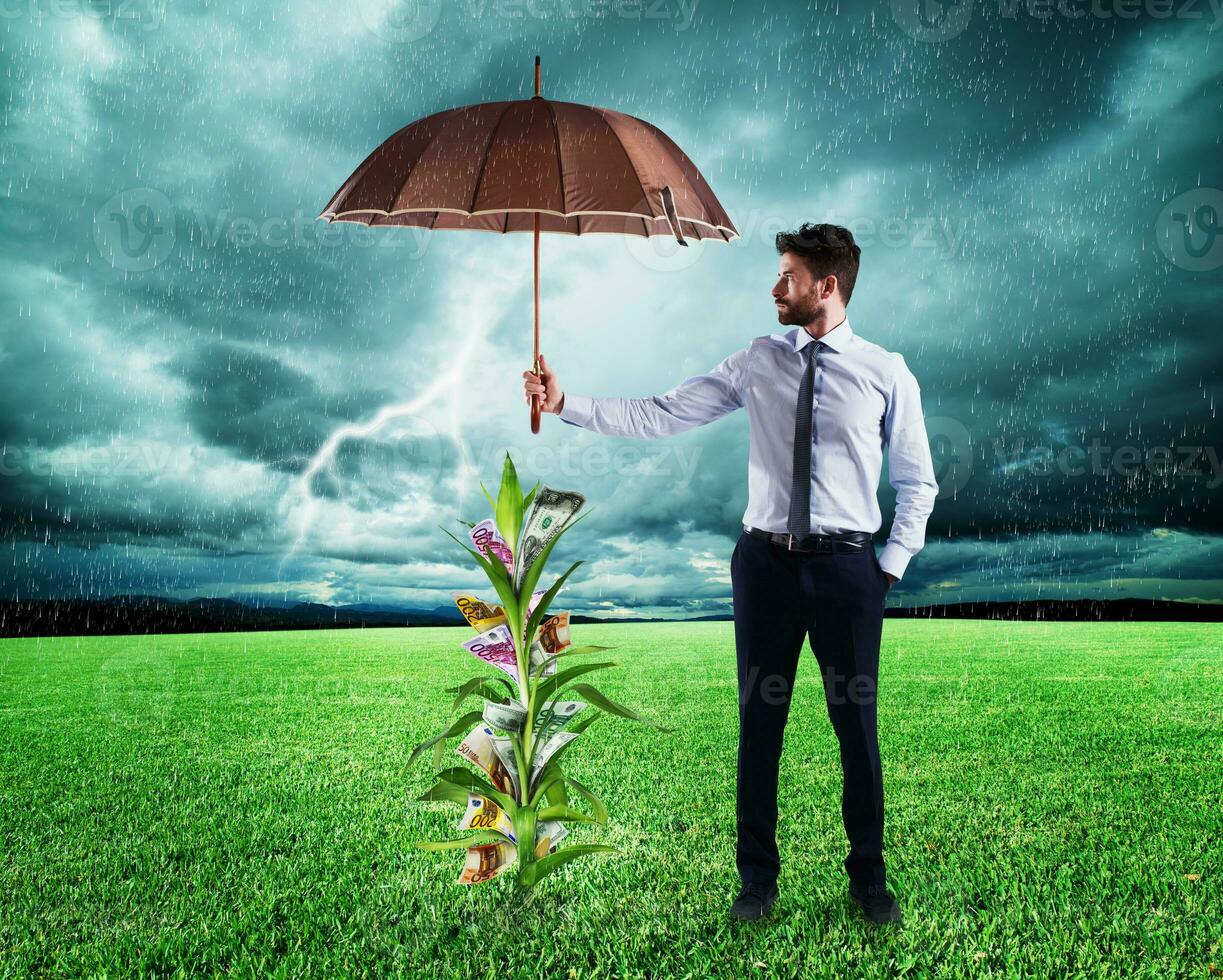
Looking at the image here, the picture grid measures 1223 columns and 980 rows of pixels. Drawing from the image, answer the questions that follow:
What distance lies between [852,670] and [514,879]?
1.58 metres

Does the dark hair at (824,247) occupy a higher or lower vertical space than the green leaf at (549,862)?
higher

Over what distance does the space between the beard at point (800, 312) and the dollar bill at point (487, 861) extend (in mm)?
2267

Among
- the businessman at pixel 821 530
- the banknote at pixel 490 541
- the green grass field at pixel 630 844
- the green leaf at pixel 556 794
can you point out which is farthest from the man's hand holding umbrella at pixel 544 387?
the green grass field at pixel 630 844

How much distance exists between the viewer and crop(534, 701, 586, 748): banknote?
12.1 feet

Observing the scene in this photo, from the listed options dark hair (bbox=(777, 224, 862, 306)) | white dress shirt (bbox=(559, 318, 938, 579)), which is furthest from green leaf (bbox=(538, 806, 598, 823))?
dark hair (bbox=(777, 224, 862, 306))

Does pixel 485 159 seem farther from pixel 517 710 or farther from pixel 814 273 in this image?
pixel 517 710

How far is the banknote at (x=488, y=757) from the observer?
11.9 ft

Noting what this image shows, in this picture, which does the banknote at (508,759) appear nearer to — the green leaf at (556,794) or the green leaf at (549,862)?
the green leaf at (556,794)

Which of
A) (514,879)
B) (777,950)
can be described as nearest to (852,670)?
(777,950)

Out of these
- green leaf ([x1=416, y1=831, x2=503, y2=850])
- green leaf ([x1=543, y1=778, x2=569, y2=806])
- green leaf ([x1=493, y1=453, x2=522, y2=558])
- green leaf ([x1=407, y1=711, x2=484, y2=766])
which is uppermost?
green leaf ([x1=493, y1=453, x2=522, y2=558])

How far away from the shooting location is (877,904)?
3.55 meters

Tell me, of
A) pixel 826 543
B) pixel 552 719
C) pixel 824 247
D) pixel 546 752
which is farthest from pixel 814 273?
pixel 546 752

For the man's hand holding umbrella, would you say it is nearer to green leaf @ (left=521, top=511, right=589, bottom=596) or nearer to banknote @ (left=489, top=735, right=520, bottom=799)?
green leaf @ (left=521, top=511, right=589, bottom=596)

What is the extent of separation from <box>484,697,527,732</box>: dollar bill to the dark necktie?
1208mm
